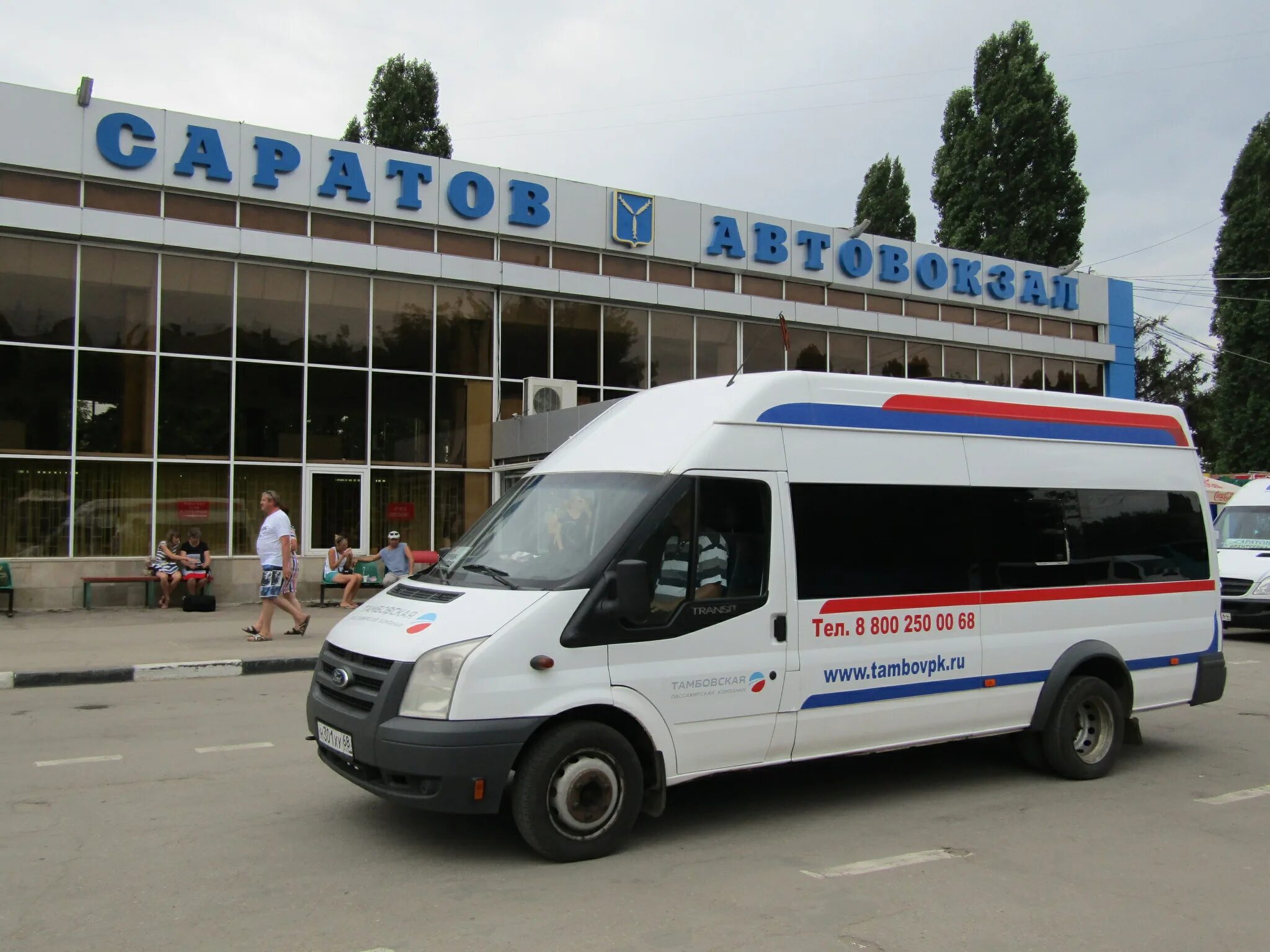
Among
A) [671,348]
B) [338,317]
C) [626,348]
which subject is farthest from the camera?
[671,348]

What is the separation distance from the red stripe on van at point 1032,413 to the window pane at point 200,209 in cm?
1478

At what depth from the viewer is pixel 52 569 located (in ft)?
54.9

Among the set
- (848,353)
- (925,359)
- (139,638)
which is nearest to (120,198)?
(139,638)

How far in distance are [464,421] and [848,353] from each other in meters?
9.74

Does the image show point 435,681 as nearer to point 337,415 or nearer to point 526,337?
point 337,415

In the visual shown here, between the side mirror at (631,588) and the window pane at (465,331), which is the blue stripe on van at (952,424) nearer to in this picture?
the side mirror at (631,588)

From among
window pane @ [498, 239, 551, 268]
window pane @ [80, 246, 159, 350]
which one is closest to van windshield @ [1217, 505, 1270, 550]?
window pane @ [498, 239, 551, 268]

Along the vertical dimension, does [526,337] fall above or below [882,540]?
above

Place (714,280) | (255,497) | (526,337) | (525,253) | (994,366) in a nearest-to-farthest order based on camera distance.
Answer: (255,497)
(525,253)
(526,337)
(714,280)
(994,366)

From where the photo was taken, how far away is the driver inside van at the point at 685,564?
18.0 ft

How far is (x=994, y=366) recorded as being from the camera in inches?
1088

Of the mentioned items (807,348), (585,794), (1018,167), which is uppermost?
(1018,167)

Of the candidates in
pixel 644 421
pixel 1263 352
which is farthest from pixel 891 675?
pixel 1263 352

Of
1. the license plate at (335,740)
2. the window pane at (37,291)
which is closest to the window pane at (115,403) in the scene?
the window pane at (37,291)
